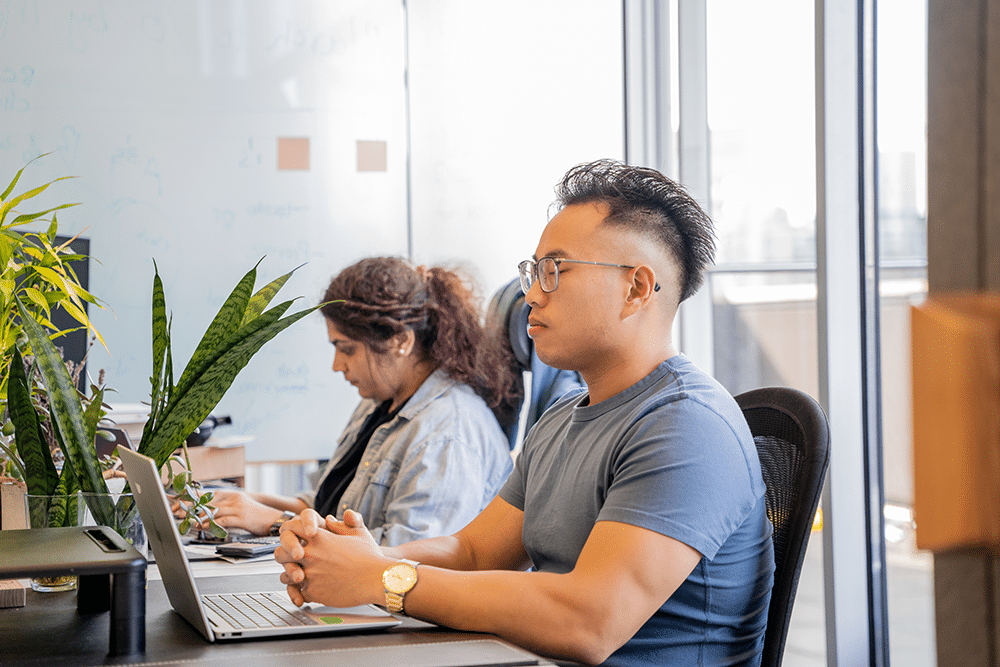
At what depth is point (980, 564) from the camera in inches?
8.6

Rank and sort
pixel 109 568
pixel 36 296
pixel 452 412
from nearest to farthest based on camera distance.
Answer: pixel 109 568
pixel 36 296
pixel 452 412

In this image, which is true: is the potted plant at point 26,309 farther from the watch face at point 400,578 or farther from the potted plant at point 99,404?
the watch face at point 400,578

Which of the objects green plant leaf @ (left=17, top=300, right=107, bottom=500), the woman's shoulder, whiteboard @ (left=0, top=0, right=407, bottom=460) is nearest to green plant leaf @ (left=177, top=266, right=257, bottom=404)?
green plant leaf @ (left=17, top=300, right=107, bottom=500)

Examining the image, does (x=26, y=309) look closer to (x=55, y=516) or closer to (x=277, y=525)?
(x=55, y=516)

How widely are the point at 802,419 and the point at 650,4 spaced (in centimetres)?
246

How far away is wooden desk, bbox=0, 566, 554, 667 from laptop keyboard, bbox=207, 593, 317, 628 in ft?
0.17

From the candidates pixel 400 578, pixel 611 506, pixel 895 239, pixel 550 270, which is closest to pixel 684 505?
pixel 611 506

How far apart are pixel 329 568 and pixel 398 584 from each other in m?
0.10

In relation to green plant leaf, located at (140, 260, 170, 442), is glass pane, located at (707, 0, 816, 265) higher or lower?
higher

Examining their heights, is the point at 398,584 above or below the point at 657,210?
below

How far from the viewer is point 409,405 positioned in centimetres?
206

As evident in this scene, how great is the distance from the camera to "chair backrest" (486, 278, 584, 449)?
2037 mm

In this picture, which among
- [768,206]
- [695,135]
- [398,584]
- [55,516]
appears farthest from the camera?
[695,135]

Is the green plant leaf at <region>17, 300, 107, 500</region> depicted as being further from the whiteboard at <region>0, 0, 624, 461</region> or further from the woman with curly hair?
the whiteboard at <region>0, 0, 624, 461</region>
